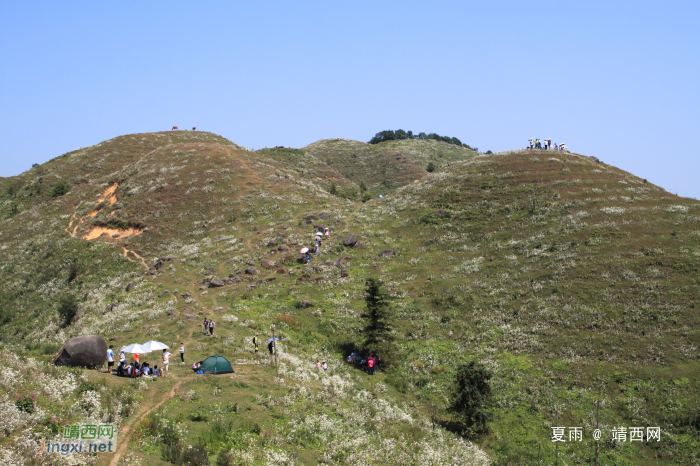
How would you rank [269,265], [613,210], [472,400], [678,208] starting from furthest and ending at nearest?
[269,265] < [613,210] < [678,208] < [472,400]

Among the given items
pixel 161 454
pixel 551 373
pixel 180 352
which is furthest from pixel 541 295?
pixel 161 454

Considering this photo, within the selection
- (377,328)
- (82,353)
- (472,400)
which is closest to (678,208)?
(377,328)

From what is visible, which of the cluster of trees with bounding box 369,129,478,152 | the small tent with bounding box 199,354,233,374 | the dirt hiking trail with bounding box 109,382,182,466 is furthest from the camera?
the cluster of trees with bounding box 369,129,478,152

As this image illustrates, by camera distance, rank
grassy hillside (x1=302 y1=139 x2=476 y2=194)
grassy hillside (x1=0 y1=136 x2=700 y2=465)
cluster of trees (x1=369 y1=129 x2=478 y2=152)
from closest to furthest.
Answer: grassy hillside (x1=0 y1=136 x2=700 y2=465)
grassy hillside (x1=302 y1=139 x2=476 y2=194)
cluster of trees (x1=369 y1=129 x2=478 y2=152)

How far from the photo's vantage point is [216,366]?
26641 millimetres

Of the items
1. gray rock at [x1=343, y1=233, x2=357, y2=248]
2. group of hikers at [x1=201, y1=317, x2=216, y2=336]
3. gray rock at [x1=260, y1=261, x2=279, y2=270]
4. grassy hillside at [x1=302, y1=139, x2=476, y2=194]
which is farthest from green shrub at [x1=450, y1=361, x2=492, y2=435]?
grassy hillside at [x1=302, y1=139, x2=476, y2=194]

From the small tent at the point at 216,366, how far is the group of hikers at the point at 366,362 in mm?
10454

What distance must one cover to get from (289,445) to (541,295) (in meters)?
26.6

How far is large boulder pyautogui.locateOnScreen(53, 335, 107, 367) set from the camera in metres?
23.1

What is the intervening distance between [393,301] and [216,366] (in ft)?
64.9

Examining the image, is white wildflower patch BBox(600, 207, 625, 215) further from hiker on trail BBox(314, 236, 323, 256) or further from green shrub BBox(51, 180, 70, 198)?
green shrub BBox(51, 180, 70, 198)

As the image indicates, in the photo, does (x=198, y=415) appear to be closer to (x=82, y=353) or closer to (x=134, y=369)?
(x=134, y=369)

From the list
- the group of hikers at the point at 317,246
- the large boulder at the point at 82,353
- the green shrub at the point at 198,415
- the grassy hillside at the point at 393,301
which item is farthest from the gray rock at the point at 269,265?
the green shrub at the point at 198,415

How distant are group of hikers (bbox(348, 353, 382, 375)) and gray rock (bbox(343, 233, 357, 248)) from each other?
67.6 ft
